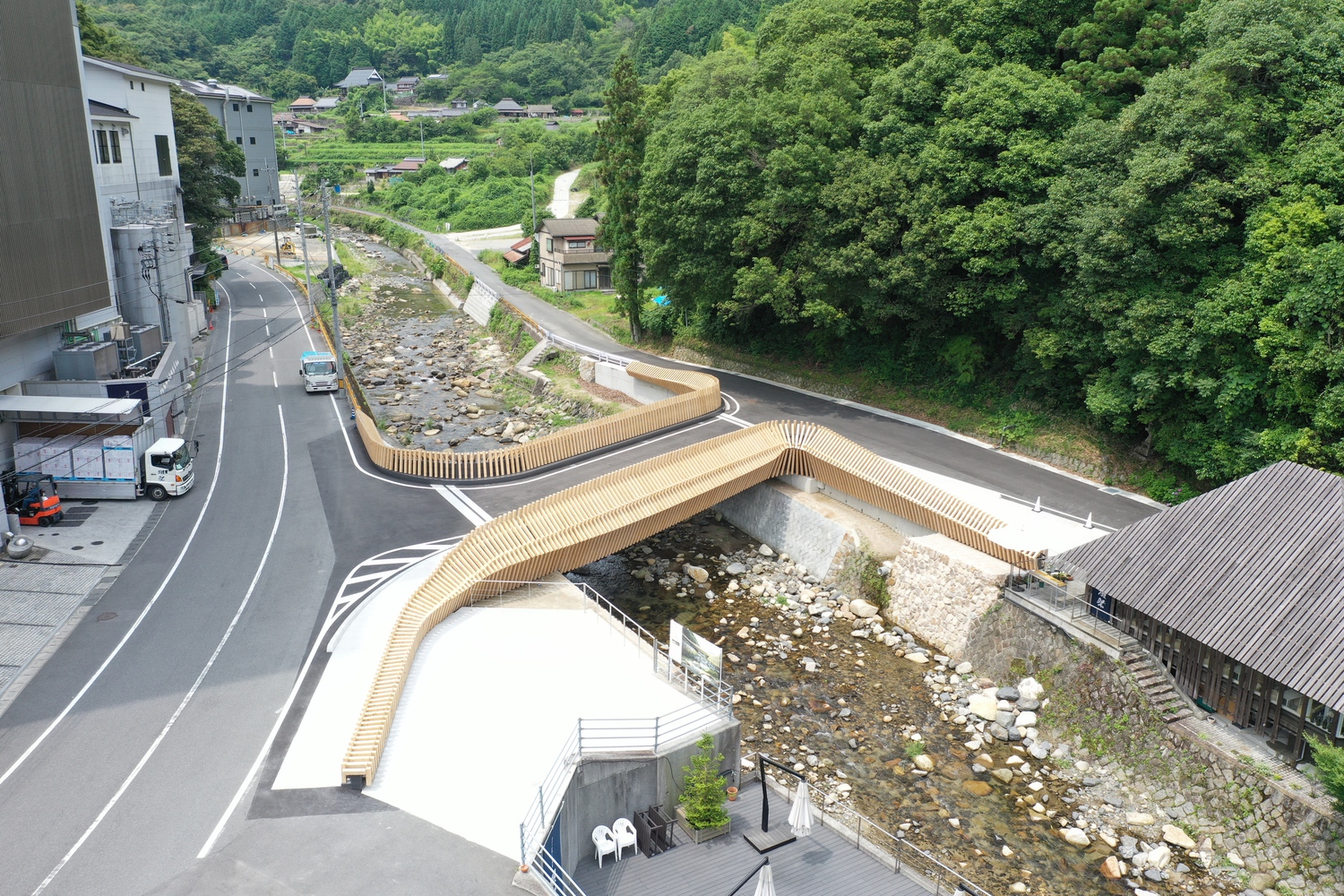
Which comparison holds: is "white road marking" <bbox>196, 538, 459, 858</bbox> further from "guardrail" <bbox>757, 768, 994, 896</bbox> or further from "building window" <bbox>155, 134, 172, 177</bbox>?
"building window" <bbox>155, 134, 172, 177</bbox>

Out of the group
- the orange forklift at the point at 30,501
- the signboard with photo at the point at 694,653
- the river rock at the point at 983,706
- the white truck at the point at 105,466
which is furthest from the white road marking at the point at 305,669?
the river rock at the point at 983,706

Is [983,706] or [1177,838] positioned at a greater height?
[983,706]

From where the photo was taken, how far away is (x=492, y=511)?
97.7 feet

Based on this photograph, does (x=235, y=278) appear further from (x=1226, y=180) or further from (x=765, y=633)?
(x=1226, y=180)

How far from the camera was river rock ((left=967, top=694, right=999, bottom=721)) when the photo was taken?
23266 mm

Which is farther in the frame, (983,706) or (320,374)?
(320,374)

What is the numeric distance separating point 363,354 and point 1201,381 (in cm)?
4713

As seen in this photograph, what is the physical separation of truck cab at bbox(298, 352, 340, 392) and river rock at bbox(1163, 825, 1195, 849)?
3822cm

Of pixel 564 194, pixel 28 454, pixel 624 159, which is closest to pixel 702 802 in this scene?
pixel 28 454

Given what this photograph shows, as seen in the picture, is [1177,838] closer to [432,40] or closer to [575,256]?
[575,256]

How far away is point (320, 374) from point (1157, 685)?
37.3m

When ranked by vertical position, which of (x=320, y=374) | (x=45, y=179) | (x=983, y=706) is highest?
(x=45, y=179)

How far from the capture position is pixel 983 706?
923 inches

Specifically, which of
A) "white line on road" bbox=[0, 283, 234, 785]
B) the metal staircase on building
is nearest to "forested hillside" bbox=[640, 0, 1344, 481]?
the metal staircase on building
